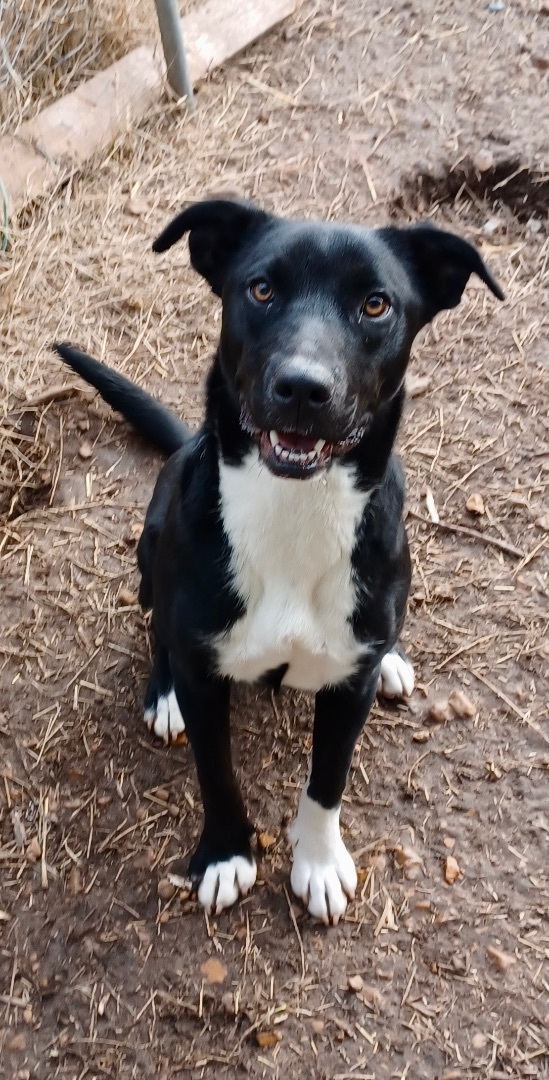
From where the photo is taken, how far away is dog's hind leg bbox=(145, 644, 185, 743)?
249 cm

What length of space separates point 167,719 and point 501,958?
1025 millimetres

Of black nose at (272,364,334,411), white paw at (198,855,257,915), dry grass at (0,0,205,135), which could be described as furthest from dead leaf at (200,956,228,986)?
dry grass at (0,0,205,135)

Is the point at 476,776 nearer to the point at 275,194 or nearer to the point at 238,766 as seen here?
the point at 238,766

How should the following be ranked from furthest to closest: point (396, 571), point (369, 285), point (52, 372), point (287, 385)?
point (52, 372) < point (396, 571) < point (369, 285) < point (287, 385)

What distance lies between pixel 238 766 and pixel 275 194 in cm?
250

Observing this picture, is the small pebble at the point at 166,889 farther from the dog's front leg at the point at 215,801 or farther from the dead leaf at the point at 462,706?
the dead leaf at the point at 462,706

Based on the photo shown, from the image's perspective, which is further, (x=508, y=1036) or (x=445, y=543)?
(x=445, y=543)

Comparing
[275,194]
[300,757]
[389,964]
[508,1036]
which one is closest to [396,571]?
[300,757]

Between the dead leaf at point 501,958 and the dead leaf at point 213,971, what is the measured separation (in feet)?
2.11

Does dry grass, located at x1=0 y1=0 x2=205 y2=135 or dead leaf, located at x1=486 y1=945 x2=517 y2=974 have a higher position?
dry grass, located at x1=0 y1=0 x2=205 y2=135

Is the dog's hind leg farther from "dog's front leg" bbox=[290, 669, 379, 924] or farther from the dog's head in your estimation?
the dog's head

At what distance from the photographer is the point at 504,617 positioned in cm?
281

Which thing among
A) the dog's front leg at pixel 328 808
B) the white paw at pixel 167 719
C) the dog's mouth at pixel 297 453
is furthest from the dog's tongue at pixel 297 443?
the white paw at pixel 167 719

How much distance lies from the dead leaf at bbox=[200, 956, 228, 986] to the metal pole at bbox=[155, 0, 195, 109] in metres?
3.56
